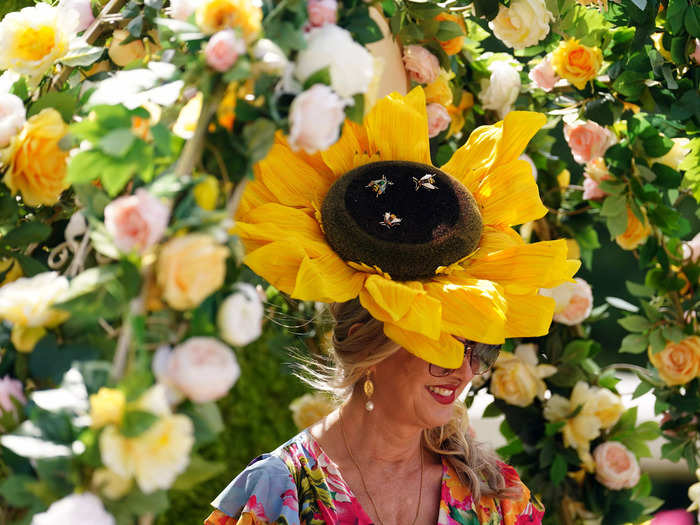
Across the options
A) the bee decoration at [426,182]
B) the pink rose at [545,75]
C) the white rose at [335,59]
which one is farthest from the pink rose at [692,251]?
the white rose at [335,59]

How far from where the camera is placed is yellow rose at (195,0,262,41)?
1223 millimetres

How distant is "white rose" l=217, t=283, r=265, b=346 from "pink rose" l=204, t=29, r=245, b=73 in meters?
0.31

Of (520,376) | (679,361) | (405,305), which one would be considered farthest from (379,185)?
(679,361)

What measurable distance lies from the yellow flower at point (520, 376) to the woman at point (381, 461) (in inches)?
23.2

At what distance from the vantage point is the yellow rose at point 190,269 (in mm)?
1119

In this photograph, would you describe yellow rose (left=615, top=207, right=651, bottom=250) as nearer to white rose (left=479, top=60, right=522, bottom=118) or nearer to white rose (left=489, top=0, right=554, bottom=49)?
white rose (left=479, top=60, right=522, bottom=118)

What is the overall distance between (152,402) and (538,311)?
103 centimetres

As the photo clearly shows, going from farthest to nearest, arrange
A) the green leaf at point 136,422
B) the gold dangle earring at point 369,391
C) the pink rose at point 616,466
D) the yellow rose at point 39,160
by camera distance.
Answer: the pink rose at point 616,466 < the gold dangle earring at point 369,391 < the yellow rose at point 39,160 < the green leaf at point 136,422

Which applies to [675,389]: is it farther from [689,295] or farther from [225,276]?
[225,276]

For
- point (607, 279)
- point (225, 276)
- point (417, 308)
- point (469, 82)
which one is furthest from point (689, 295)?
point (607, 279)

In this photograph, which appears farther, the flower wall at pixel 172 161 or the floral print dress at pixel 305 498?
the floral print dress at pixel 305 498

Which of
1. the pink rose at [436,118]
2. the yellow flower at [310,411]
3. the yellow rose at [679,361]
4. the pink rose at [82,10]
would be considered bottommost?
the yellow flower at [310,411]

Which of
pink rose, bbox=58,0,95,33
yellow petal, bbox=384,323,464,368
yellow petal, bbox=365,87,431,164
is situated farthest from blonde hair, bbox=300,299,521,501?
pink rose, bbox=58,0,95,33

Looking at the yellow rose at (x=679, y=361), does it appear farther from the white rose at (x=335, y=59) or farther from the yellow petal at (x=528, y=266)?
the white rose at (x=335, y=59)
